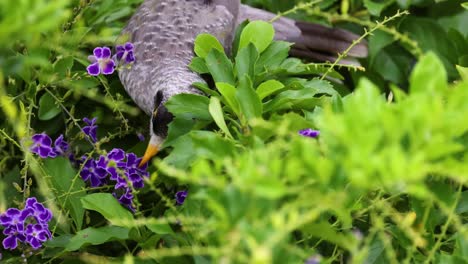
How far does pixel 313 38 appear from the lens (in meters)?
2.50

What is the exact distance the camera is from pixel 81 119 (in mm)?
2096

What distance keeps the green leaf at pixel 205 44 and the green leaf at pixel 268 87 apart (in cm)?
21

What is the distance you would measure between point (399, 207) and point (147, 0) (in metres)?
1.02

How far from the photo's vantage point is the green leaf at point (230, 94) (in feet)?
4.99

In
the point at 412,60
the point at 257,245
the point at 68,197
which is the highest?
the point at 257,245

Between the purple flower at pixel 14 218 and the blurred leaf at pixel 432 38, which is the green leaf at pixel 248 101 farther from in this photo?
the blurred leaf at pixel 432 38

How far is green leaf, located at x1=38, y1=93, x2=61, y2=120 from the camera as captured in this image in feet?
6.59

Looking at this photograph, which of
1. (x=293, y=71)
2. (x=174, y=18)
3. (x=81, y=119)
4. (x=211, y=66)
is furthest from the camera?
(x=174, y=18)

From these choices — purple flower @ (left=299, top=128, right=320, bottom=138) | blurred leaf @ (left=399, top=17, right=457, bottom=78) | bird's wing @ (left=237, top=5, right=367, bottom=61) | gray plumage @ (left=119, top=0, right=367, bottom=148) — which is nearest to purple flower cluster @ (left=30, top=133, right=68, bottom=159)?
gray plumage @ (left=119, top=0, right=367, bottom=148)

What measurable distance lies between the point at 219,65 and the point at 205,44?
0.13 meters

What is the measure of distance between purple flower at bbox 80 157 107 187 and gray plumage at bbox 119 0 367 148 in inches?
6.0

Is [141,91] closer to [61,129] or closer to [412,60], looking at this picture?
[61,129]

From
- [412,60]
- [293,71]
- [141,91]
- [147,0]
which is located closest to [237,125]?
[293,71]

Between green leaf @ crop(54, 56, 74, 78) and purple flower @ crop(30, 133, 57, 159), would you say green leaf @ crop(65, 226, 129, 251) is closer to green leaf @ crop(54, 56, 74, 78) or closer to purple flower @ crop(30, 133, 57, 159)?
purple flower @ crop(30, 133, 57, 159)
